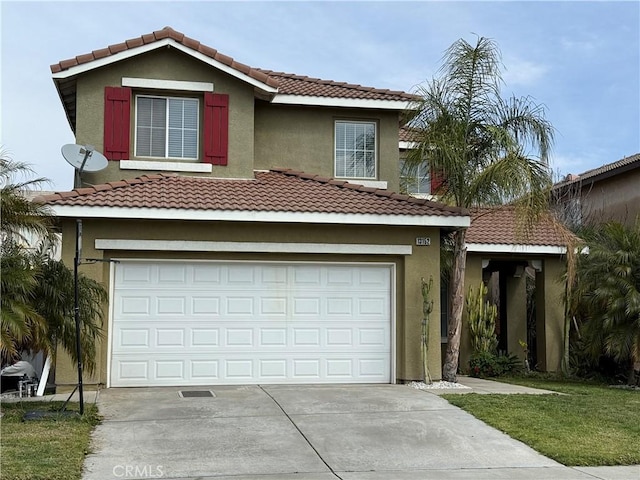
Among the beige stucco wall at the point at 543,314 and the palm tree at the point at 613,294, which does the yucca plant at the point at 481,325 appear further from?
the palm tree at the point at 613,294

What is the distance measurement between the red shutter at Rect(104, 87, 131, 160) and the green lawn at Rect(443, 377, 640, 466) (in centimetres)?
798

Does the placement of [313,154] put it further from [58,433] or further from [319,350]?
[58,433]

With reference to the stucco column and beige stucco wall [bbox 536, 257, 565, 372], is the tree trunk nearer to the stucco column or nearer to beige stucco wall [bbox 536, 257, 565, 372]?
beige stucco wall [bbox 536, 257, 565, 372]

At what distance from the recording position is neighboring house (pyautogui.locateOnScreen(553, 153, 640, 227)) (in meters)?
22.7

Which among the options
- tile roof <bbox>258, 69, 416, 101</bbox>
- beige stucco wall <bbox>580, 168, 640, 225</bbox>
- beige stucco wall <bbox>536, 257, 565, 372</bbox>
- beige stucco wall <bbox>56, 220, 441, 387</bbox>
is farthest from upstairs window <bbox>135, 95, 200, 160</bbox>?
beige stucco wall <bbox>580, 168, 640, 225</bbox>

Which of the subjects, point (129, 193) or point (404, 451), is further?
point (129, 193)

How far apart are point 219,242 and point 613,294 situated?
7911 mm

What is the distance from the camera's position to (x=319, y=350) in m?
13.6

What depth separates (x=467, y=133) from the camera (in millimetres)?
13703

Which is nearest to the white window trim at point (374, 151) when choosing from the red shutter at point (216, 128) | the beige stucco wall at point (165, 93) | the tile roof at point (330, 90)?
the tile roof at point (330, 90)

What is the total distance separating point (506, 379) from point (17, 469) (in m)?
11.3

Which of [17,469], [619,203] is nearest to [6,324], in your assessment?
[17,469]

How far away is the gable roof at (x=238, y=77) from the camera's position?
14547 mm

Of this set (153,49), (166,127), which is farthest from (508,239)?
(153,49)
